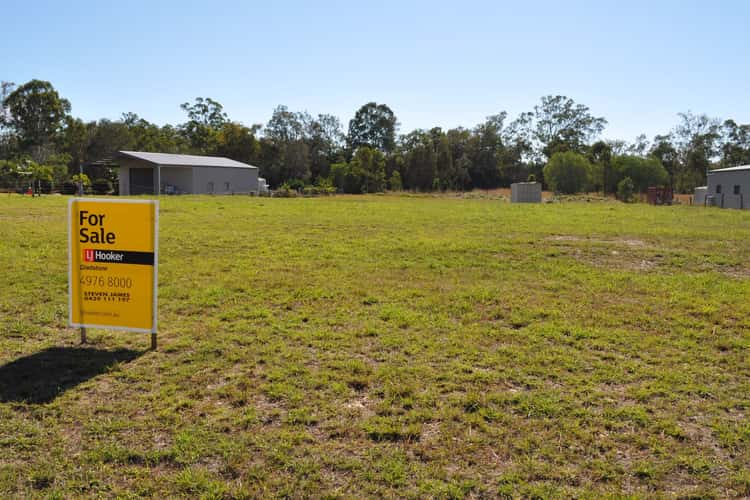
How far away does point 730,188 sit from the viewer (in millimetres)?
38125

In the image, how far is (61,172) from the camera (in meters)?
46.7

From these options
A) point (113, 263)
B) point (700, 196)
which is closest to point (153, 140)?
point (700, 196)

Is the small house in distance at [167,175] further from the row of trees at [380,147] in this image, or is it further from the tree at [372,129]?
the tree at [372,129]

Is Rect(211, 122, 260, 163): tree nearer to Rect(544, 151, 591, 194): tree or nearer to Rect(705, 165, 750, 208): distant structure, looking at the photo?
Rect(544, 151, 591, 194): tree

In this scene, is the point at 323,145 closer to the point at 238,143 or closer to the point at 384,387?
the point at 238,143

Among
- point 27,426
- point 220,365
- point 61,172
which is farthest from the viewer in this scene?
point 61,172

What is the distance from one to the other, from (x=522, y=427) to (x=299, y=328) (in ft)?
9.12

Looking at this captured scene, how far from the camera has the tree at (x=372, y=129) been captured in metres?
81.4

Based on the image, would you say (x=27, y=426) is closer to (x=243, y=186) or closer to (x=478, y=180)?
(x=243, y=186)

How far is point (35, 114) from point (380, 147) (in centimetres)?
4145

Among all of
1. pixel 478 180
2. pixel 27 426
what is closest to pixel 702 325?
pixel 27 426

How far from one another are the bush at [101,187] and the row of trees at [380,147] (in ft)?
16.7

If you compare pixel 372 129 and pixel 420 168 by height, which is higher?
pixel 372 129

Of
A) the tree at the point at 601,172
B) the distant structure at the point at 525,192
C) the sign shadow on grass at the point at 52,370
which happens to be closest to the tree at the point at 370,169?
the tree at the point at 601,172
